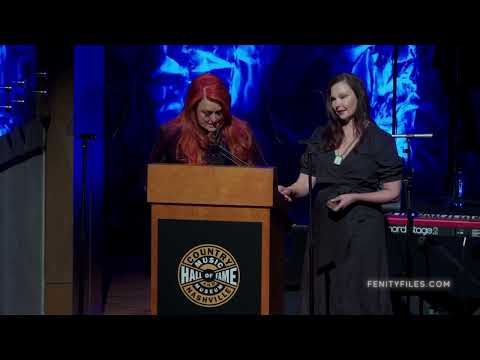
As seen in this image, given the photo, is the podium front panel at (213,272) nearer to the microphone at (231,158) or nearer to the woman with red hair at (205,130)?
the microphone at (231,158)

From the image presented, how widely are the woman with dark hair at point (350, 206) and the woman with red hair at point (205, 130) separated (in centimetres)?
80

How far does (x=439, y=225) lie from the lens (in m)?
6.21

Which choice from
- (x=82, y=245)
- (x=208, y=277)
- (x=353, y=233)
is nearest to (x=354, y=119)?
(x=353, y=233)

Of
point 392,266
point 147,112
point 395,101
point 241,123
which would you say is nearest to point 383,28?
point 241,123

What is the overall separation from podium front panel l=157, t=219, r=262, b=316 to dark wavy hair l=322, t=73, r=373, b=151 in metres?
0.92

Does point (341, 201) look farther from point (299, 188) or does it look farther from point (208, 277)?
point (208, 277)

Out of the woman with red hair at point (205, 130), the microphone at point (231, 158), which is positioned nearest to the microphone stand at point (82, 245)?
the woman with red hair at point (205, 130)

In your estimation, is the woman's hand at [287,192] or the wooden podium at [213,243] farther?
the woman's hand at [287,192]

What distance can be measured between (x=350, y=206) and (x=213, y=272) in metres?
0.99

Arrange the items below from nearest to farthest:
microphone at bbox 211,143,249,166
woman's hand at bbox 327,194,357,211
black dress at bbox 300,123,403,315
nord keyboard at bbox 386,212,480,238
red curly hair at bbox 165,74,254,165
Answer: microphone at bbox 211,143,249,166 → woman's hand at bbox 327,194,357,211 → black dress at bbox 300,123,403,315 → red curly hair at bbox 165,74,254,165 → nord keyboard at bbox 386,212,480,238

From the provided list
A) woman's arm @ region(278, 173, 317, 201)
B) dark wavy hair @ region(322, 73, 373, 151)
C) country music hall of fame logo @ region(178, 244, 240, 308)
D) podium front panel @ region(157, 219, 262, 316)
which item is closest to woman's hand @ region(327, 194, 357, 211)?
woman's arm @ region(278, 173, 317, 201)

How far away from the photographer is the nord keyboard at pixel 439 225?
6.17 meters

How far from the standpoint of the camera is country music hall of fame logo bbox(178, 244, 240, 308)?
14.4 ft

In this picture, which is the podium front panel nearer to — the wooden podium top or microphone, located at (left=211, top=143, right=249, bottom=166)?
the wooden podium top
